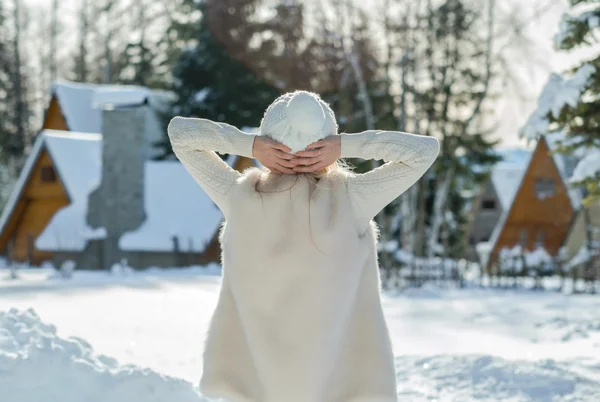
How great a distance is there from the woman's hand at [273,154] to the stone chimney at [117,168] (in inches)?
850

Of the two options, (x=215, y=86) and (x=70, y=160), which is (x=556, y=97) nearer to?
(x=70, y=160)

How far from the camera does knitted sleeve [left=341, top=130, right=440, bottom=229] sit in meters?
3.21

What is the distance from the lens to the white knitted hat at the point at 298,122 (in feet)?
10.3

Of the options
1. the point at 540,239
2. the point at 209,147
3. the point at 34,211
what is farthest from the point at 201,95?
the point at 209,147

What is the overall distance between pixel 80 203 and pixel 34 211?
4268mm

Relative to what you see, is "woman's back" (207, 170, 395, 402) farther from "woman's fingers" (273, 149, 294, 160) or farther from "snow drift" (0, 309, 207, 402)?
"snow drift" (0, 309, 207, 402)

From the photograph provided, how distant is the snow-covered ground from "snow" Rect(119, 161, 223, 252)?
6073 mm

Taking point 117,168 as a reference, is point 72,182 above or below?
below

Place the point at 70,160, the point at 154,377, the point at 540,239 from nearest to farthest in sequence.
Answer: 1. the point at 154,377
2. the point at 70,160
3. the point at 540,239

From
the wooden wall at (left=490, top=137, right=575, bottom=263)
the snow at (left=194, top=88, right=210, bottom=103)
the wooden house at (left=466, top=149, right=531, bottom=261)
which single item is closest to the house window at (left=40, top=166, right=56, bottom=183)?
the snow at (left=194, top=88, right=210, bottom=103)

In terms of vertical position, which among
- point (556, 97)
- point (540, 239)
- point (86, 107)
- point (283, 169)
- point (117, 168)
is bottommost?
point (540, 239)

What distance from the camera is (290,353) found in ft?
Result: 10.5

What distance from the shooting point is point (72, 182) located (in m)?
28.2

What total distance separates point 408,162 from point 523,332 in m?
9.34
